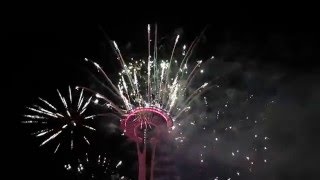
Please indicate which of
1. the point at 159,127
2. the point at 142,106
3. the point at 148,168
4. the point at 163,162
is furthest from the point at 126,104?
the point at 163,162

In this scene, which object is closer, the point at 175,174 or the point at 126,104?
the point at 126,104

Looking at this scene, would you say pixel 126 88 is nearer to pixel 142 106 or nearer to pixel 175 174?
pixel 142 106

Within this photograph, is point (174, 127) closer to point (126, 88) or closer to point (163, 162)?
point (126, 88)

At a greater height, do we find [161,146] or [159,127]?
[161,146]

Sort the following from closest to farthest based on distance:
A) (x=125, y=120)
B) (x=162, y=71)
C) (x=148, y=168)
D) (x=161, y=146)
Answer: (x=162, y=71), (x=125, y=120), (x=148, y=168), (x=161, y=146)

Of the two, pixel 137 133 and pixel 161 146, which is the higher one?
pixel 161 146

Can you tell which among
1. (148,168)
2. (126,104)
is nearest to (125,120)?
(126,104)

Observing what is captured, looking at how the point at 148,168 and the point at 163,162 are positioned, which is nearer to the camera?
the point at 148,168

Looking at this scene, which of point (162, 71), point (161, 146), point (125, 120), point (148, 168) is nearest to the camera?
point (162, 71)

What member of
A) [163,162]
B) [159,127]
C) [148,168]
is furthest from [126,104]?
[163,162]
